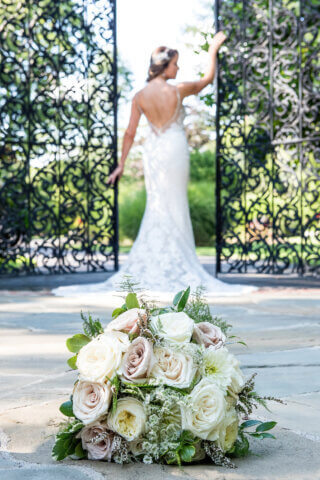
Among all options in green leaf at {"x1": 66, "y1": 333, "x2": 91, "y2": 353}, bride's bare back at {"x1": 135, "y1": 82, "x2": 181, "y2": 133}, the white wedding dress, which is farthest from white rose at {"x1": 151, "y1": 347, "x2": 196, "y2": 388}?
bride's bare back at {"x1": 135, "y1": 82, "x2": 181, "y2": 133}

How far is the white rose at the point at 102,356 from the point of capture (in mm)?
1799

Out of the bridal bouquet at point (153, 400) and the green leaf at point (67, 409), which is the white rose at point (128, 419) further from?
the green leaf at point (67, 409)

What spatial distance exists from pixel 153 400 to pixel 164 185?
197 inches

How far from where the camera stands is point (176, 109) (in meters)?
6.62

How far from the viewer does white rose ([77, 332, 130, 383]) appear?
1.80 m

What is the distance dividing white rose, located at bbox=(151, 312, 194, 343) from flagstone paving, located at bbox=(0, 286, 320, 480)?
13.5 inches

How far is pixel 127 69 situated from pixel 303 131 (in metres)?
17.7

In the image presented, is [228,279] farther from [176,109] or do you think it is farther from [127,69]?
[127,69]

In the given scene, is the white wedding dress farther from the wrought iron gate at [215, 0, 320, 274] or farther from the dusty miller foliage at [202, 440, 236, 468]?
the dusty miller foliage at [202, 440, 236, 468]

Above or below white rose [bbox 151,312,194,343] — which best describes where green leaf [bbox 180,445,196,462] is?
below

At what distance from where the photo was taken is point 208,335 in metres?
1.99

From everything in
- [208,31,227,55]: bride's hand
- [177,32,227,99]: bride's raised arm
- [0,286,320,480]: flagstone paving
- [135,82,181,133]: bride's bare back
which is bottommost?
[0,286,320,480]: flagstone paving

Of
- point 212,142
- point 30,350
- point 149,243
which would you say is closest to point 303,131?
point 149,243

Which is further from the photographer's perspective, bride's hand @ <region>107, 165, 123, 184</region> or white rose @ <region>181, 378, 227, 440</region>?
bride's hand @ <region>107, 165, 123, 184</region>
